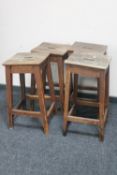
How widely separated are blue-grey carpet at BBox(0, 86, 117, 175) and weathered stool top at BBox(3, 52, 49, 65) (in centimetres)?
64

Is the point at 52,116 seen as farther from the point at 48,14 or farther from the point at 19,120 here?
the point at 48,14

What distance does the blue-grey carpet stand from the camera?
2.00 metres

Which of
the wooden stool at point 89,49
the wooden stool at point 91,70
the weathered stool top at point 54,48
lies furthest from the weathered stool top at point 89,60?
the weathered stool top at point 54,48

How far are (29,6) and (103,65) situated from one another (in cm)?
120

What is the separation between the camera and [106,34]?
273 centimetres

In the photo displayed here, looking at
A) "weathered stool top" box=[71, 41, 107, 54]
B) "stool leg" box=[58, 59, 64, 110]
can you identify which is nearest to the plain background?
"weathered stool top" box=[71, 41, 107, 54]

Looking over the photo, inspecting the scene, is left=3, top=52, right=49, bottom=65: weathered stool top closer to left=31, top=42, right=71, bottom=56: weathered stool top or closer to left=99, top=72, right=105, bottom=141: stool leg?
left=31, top=42, right=71, bottom=56: weathered stool top

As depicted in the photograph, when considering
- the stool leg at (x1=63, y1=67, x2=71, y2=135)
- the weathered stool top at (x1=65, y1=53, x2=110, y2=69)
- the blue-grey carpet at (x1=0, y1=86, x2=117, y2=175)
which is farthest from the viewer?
the stool leg at (x1=63, y1=67, x2=71, y2=135)

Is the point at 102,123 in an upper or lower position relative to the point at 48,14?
lower

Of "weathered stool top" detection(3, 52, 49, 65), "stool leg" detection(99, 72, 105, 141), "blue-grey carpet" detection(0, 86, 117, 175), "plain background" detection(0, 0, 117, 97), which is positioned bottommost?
"blue-grey carpet" detection(0, 86, 117, 175)

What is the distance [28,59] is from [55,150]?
0.80 meters

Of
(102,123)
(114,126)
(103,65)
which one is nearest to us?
(103,65)

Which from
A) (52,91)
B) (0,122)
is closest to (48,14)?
(52,91)

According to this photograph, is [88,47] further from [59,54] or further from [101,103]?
[101,103]
